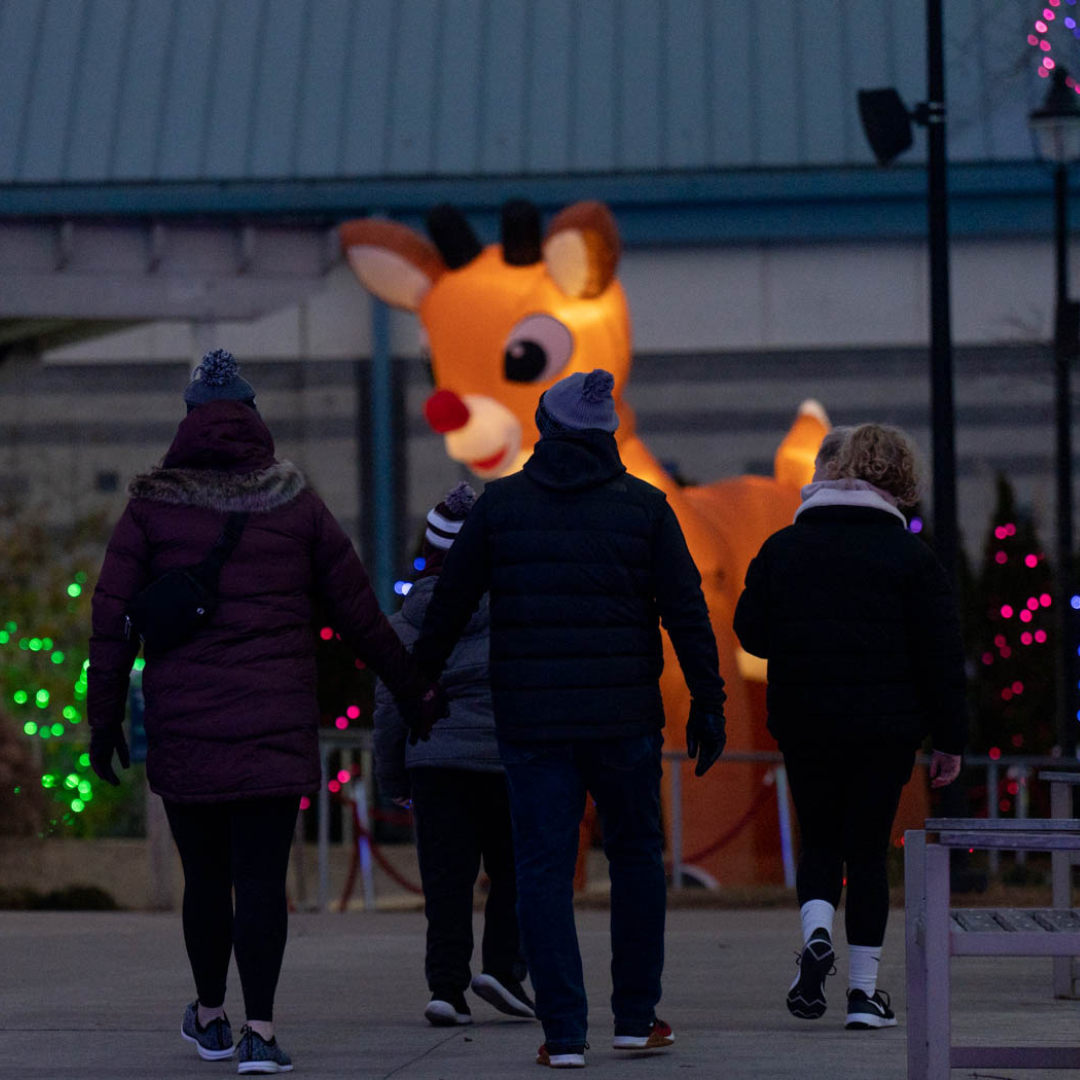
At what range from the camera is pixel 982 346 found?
2041 cm

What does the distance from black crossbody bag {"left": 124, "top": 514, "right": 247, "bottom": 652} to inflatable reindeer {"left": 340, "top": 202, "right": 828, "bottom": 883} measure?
23.3 ft

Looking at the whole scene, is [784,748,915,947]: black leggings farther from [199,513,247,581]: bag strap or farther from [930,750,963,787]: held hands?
[199,513,247,581]: bag strap

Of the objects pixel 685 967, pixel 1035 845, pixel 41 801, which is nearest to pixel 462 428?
pixel 41 801

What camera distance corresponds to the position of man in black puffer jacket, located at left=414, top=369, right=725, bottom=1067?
584cm

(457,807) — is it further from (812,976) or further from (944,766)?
(944,766)

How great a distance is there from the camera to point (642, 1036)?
5.99m

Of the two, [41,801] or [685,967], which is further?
[41,801]

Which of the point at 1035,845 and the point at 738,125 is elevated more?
the point at 738,125

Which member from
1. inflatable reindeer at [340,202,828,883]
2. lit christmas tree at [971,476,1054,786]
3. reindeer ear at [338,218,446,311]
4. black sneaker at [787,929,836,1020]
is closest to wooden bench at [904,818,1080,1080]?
black sneaker at [787,929,836,1020]

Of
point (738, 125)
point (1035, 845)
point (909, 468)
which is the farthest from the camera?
point (738, 125)

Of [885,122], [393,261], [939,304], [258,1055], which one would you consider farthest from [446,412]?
[258,1055]

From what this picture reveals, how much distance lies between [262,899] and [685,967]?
3244 millimetres

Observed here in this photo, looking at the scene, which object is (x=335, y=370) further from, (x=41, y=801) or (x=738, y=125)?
(x=41, y=801)

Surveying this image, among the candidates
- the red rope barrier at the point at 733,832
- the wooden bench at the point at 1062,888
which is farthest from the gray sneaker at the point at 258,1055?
the red rope barrier at the point at 733,832
